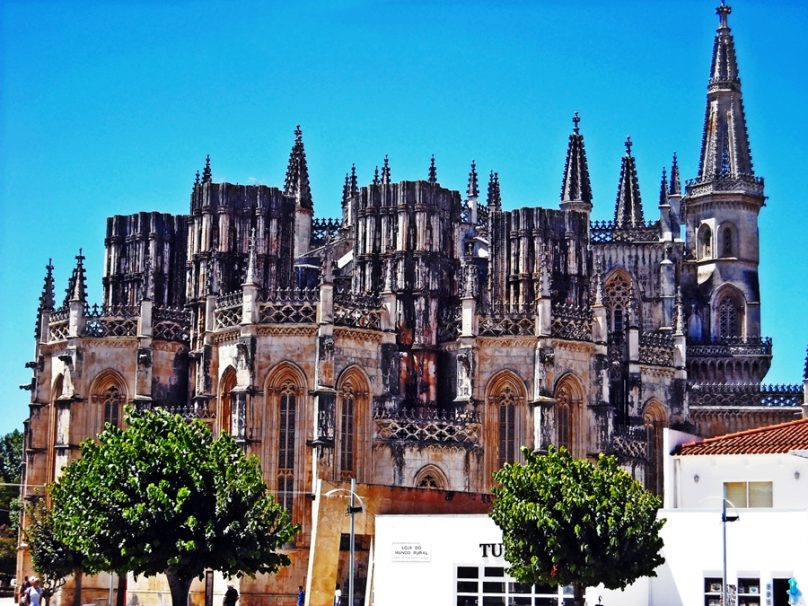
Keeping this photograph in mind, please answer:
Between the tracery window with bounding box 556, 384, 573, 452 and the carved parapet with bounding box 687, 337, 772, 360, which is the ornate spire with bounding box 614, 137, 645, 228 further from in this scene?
the tracery window with bounding box 556, 384, 573, 452

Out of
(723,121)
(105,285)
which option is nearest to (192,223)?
(105,285)

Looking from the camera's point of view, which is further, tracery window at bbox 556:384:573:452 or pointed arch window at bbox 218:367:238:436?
tracery window at bbox 556:384:573:452

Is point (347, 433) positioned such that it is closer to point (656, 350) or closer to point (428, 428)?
point (428, 428)

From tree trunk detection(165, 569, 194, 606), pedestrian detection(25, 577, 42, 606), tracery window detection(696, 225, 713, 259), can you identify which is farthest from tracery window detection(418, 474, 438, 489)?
tracery window detection(696, 225, 713, 259)

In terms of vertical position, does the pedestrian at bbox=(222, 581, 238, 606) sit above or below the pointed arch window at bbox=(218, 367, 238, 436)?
below

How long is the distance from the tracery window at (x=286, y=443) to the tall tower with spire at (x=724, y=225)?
36.3m

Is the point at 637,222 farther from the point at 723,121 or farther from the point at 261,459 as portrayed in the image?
the point at 261,459

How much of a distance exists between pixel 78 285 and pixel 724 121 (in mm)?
44858

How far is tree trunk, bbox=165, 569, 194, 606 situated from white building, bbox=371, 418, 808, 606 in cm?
833

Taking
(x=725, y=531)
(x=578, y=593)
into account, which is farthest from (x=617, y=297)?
(x=725, y=531)

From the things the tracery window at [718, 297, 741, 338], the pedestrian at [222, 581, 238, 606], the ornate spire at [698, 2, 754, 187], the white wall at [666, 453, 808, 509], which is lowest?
the pedestrian at [222, 581, 238, 606]

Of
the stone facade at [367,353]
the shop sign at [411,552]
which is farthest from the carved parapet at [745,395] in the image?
the shop sign at [411,552]

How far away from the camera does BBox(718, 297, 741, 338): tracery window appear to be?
97938 mm

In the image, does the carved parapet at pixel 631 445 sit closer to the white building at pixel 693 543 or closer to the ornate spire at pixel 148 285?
the white building at pixel 693 543
